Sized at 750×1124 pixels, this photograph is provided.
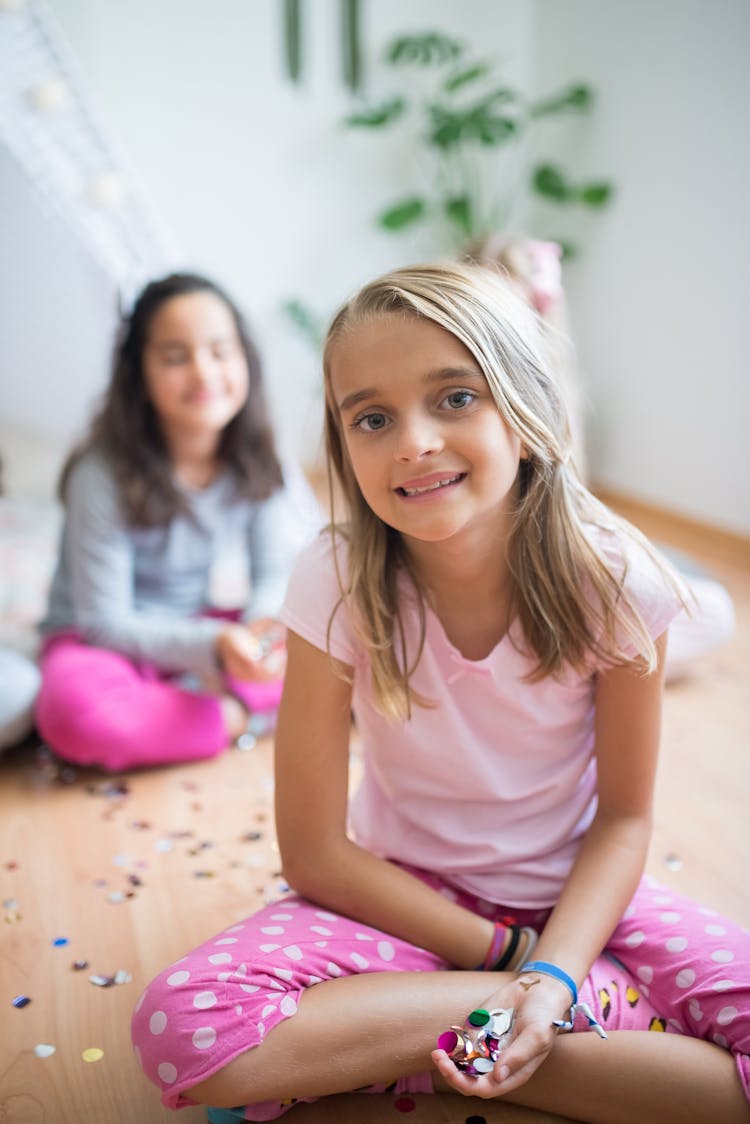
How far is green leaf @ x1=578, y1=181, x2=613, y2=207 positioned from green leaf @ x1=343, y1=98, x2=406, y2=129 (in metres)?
0.60

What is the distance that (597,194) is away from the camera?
2756 millimetres

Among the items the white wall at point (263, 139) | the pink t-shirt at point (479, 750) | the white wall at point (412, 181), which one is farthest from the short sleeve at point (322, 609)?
the white wall at point (263, 139)

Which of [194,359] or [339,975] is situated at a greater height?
[194,359]

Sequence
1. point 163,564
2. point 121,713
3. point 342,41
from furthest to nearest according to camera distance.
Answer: point 342,41
point 163,564
point 121,713

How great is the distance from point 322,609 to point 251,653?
578 mm

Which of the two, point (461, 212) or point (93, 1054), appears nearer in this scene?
point (93, 1054)

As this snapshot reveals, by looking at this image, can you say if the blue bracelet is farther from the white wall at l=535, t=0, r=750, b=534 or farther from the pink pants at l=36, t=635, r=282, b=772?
the white wall at l=535, t=0, r=750, b=534

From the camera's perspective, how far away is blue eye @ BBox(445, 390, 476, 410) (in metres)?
0.75

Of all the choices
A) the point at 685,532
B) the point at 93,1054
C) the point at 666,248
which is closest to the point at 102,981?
the point at 93,1054

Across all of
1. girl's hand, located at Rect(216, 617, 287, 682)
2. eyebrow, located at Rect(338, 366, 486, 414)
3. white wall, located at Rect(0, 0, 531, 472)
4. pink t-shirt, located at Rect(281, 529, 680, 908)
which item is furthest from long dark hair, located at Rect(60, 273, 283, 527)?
white wall, located at Rect(0, 0, 531, 472)

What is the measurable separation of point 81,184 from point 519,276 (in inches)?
34.2

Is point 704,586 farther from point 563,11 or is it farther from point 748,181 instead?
point 563,11

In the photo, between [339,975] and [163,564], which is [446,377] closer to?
[339,975]

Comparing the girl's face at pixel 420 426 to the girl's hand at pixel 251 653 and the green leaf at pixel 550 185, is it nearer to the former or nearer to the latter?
the girl's hand at pixel 251 653
